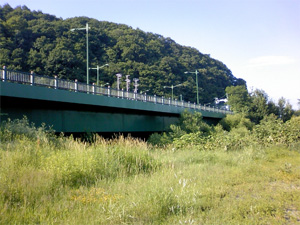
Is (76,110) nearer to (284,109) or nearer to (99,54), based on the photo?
(99,54)

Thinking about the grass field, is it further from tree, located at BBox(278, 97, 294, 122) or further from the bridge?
tree, located at BBox(278, 97, 294, 122)

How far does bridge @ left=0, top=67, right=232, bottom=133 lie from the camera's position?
16.9 m

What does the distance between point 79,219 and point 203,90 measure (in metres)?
84.2

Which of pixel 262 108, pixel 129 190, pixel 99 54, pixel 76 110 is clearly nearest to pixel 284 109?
pixel 262 108

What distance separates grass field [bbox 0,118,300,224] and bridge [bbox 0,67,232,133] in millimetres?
7755

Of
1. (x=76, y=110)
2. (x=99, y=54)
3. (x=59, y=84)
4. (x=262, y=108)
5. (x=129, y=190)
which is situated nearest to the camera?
(x=129, y=190)

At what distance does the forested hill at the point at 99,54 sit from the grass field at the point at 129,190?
101 feet

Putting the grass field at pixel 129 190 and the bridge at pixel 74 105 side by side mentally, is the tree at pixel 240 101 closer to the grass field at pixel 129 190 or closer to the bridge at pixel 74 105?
the bridge at pixel 74 105

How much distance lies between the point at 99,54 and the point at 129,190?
5385cm

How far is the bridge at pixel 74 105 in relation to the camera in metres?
16.9

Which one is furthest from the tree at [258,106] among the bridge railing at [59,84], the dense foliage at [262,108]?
the bridge railing at [59,84]

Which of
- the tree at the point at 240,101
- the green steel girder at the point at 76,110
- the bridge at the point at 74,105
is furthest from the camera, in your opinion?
the tree at the point at 240,101

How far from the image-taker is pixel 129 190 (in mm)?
6652

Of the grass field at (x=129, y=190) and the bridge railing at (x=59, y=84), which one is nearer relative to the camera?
the grass field at (x=129, y=190)
